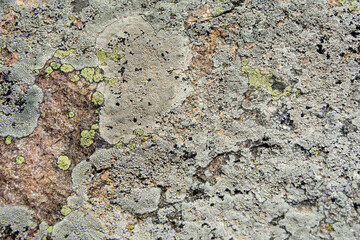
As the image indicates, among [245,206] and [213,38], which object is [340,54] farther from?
[245,206]

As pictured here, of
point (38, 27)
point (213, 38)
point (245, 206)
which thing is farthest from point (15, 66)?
point (245, 206)

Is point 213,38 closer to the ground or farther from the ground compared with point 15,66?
farther from the ground

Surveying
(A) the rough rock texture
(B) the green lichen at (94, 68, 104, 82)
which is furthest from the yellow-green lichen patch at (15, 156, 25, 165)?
(B) the green lichen at (94, 68, 104, 82)

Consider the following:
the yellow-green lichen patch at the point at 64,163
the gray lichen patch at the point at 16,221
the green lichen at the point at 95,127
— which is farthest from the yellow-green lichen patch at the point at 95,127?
the gray lichen patch at the point at 16,221

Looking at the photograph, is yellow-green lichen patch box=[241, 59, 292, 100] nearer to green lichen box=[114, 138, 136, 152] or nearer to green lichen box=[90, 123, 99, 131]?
green lichen box=[114, 138, 136, 152]

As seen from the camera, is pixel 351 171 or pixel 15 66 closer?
pixel 351 171

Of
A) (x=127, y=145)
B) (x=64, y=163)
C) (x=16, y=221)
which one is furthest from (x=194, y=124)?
(x=16, y=221)

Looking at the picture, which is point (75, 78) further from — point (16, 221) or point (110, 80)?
point (16, 221)
